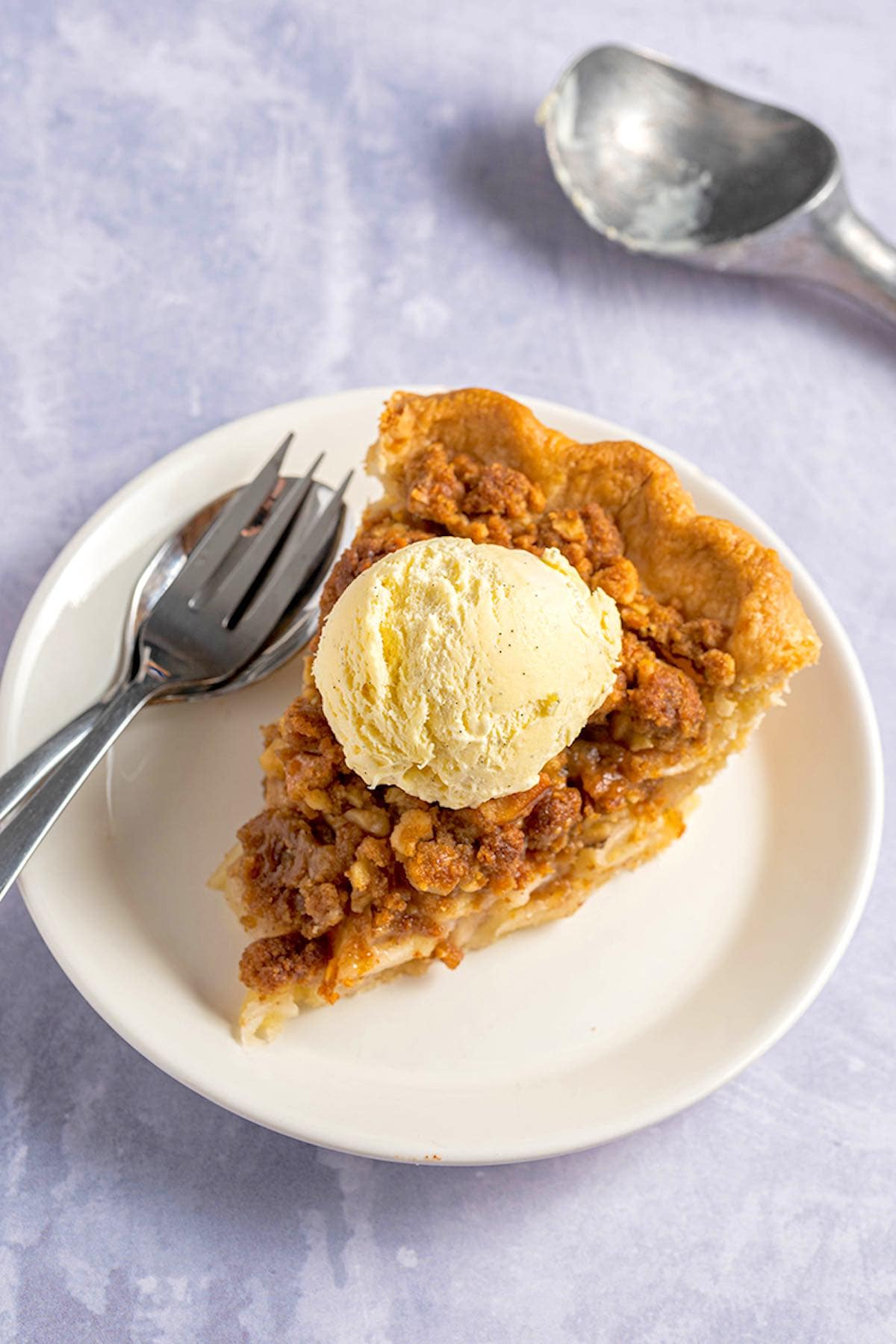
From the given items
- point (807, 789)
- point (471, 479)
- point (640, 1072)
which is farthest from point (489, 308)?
point (640, 1072)

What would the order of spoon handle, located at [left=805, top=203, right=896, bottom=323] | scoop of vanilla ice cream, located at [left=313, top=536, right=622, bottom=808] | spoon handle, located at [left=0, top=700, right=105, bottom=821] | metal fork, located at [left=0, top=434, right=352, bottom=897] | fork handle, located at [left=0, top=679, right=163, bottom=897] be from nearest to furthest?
scoop of vanilla ice cream, located at [left=313, top=536, right=622, bottom=808]
fork handle, located at [left=0, top=679, right=163, bottom=897]
spoon handle, located at [left=0, top=700, right=105, bottom=821]
metal fork, located at [left=0, top=434, right=352, bottom=897]
spoon handle, located at [left=805, top=203, right=896, bottom=323]

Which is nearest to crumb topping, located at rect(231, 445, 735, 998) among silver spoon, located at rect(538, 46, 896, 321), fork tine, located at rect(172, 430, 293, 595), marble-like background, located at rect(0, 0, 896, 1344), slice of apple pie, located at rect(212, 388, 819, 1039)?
slice of apple pie, located at rect(212, 388, 819, 1039)

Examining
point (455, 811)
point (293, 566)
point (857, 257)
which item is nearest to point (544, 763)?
point (455, 811)

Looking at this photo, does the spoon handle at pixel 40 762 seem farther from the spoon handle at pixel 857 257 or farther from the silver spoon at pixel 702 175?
the spoon handle at pixel 857 257

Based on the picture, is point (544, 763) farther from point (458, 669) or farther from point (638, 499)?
point (638, 499)

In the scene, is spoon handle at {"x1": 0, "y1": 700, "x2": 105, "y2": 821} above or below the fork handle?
below

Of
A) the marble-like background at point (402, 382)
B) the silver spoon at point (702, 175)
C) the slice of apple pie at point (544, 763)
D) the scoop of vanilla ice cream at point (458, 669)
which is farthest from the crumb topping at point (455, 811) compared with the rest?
the silver spoon at point (702, 175)

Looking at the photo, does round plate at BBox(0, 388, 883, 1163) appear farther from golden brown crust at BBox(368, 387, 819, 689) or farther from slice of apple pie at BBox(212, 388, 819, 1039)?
golden brown crust at BBox(368, 387, 819, 689)
